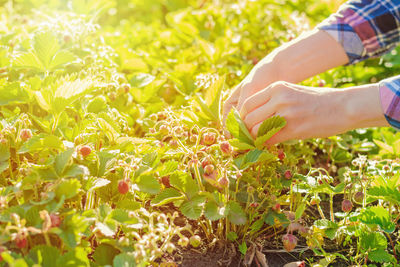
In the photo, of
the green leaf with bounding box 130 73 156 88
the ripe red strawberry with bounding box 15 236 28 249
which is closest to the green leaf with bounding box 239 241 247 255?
the ripe red strawberry with bounding box 15 236 28 249

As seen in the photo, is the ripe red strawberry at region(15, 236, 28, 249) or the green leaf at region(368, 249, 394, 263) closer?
the ripe red strawberry at region(15, 236, 28, 249)

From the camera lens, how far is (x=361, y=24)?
1727 mm

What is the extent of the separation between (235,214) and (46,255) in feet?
1.48

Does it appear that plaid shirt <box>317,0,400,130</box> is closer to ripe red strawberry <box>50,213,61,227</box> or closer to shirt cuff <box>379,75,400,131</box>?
shirt cuff <box>379,75,400,131</box>

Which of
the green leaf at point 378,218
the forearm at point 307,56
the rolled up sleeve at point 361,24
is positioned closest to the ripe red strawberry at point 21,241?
the green leaf at point 378,218

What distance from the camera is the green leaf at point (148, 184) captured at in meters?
1.09

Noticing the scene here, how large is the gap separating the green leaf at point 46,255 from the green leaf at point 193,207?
0.32 meters

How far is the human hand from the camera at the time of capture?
4.12 feet

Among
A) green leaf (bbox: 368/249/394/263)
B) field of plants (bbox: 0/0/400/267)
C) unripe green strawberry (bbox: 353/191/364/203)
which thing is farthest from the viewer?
unripe green strawberry (bbox: 353/191/364/203)

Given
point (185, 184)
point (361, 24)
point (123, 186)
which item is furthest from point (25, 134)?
point (361, 24)

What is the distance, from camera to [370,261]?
1332mm

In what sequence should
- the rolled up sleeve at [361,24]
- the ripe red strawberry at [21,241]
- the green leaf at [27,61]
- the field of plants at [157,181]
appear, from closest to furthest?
the ripe red strawberry at [21,241]
the field of plants at [157,181]
the green leaf at [27,61]
the rolled up sleeve at [361,24]

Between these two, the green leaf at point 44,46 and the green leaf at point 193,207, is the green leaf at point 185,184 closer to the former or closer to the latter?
the green leaf at point 193,207

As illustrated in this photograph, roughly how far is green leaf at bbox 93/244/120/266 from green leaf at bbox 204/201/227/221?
9.1 inches
